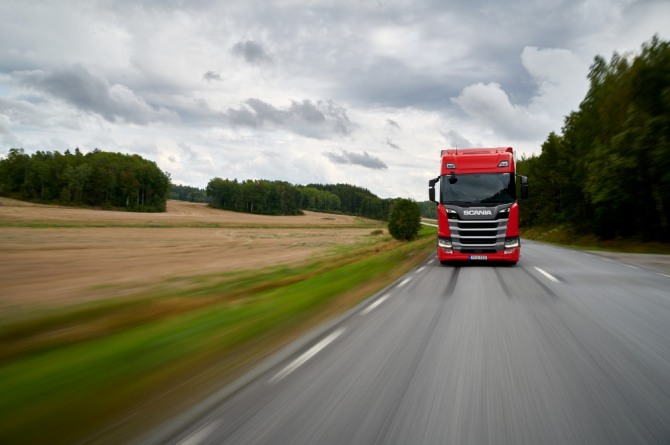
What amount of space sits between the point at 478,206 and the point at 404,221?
2979 centimetres

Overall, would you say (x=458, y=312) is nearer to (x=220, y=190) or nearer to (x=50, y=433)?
(x=50, y=433)

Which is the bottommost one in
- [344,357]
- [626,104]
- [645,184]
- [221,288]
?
[221,288]

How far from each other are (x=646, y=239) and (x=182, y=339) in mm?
33778

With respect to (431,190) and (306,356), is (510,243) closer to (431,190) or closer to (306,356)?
(431,190)

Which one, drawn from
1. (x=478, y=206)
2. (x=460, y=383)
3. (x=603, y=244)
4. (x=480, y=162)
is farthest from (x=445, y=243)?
(x=603, y=244)

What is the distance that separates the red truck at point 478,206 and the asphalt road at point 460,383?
20.3 ft

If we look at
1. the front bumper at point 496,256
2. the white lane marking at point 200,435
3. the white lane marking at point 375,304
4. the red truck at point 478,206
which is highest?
the red truck at point 478,206

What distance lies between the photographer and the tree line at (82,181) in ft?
280

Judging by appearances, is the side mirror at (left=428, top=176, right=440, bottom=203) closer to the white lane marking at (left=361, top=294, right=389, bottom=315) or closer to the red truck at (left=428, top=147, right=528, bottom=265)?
the red truck at (left=428, top=147, right=528, bottom=265)

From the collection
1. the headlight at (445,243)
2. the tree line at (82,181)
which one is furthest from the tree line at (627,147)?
the tree line at (82,181)

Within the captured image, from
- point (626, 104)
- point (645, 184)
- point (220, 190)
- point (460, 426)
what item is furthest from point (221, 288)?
point (220, 190)

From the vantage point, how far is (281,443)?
2771mm

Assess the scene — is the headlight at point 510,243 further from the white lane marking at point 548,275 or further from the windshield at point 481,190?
the windshield at point 481,190

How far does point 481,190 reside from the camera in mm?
13711
